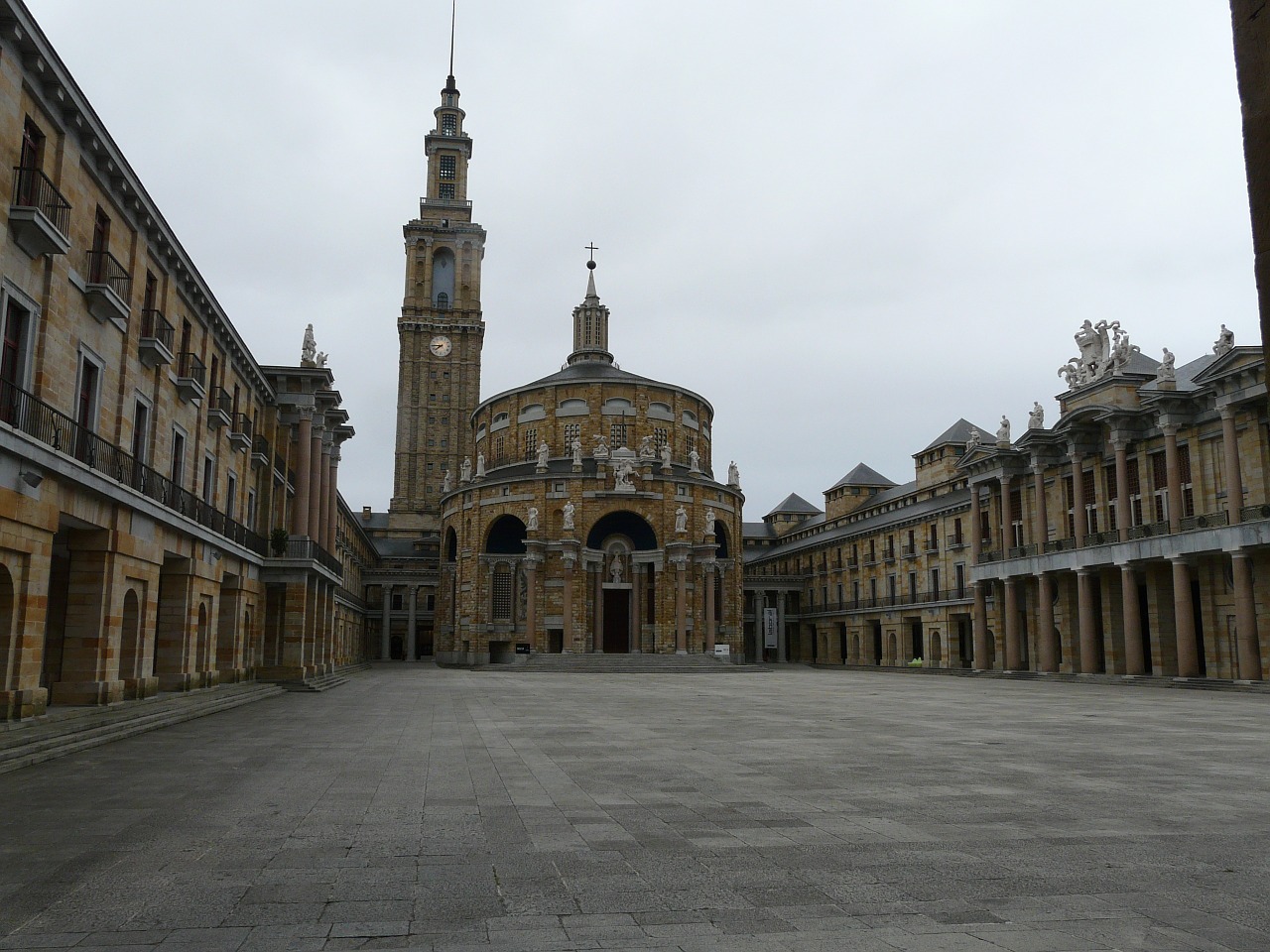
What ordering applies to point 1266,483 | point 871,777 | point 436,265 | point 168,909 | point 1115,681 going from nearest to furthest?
point 168,909, point 871,777, point 1266,483, point 1115,681, point 436,265

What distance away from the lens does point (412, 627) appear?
3396 inches

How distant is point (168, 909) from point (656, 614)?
61887 millimetres

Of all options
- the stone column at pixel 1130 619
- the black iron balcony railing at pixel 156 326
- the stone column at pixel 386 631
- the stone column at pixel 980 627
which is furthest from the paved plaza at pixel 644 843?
the stone column at pixel 386 631

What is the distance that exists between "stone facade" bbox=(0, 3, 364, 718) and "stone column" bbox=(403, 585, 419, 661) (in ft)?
163

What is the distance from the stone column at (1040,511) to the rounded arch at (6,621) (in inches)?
1715

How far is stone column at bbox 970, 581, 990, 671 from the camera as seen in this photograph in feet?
177

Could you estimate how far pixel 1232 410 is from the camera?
37312 mm

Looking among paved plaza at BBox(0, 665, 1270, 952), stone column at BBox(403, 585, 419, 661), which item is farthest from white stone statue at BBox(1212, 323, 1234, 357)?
stone column at BBox(403, 585, 419, 661)

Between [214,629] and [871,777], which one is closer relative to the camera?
[871,777]

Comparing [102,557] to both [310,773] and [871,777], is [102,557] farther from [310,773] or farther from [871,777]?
[871,777]

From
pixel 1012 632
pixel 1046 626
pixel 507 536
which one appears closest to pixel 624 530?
pixel 507 536

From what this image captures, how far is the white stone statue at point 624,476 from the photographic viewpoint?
69.3 meters

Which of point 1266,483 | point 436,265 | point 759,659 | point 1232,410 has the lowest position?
point 759,659

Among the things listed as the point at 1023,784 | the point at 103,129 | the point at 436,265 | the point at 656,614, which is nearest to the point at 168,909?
the point at 1023,784
